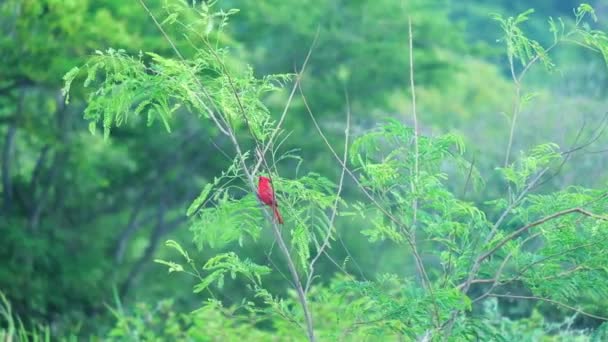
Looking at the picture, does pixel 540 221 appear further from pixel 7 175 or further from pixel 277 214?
pixel 7 175

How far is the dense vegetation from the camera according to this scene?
14.9ft

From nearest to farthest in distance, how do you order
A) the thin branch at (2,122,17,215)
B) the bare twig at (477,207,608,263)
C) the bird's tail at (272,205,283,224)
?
the bare twig at (477,207,608,263) < the bird's tail at (272,205,283,224) < the thin branch at (2,122,17,215)

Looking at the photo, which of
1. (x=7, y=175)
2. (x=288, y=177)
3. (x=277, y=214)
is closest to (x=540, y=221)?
(x=277, y=214)

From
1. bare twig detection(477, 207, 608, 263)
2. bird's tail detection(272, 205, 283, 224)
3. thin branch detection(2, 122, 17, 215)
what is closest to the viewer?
bare twig detection(477, 207, 608, 263)

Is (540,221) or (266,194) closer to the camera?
(540,221)

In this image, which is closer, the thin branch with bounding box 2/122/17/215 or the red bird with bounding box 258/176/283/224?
the red bird with bounding box 258/176/283/224

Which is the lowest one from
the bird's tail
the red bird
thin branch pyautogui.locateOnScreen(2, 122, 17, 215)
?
thin branch pyautogui.locateOnScreen(2, 122, 17, 215)

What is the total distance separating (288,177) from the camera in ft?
28.1

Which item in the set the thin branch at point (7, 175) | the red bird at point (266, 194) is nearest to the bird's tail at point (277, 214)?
the red bird at point (266, 194)

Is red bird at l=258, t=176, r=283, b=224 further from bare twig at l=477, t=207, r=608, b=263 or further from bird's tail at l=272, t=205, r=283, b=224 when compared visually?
bare twig at l=477, t=207, r=608, b=263

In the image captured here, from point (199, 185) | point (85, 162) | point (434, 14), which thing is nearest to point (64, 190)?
point (85, 162)

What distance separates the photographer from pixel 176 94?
14.6 feet

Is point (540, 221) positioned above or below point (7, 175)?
above

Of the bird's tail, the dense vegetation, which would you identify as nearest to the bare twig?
the dense vegetation
